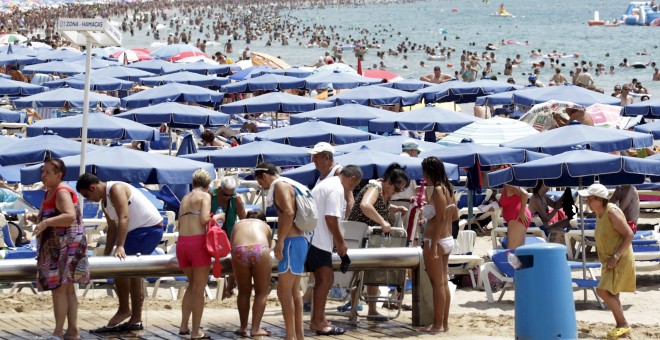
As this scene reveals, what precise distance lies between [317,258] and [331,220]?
278 mm

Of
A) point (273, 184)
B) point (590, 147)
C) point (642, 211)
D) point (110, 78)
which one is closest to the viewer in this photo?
point (273, 184)

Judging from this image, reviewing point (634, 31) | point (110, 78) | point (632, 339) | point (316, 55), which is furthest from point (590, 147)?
point (634, 31)

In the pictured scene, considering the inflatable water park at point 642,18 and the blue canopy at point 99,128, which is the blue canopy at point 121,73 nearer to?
the blue canopy at point 99,128

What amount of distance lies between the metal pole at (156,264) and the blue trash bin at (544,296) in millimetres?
1050

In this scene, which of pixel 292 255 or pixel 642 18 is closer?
pixel 292 255

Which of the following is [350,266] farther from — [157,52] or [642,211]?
[157,52]

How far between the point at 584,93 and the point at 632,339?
11792 mm

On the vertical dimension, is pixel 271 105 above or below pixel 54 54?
above

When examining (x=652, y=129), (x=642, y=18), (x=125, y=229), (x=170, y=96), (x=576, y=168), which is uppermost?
(x=125, y=229)

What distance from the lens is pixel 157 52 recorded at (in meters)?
37.4

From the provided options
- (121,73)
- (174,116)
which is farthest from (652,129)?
(121,73)

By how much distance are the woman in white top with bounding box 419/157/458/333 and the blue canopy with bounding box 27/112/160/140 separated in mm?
7841

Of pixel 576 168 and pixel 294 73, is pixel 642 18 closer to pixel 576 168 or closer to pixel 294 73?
pixel 294 73

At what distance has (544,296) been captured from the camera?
7125mm
